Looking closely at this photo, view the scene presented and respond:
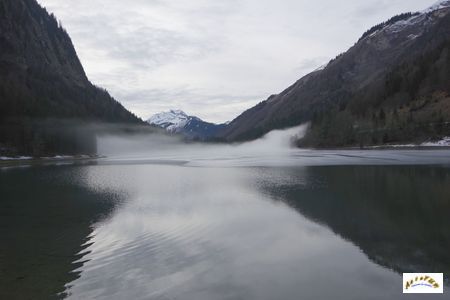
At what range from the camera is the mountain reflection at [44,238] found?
1207 cm

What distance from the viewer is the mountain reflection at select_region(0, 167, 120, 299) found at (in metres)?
12.1

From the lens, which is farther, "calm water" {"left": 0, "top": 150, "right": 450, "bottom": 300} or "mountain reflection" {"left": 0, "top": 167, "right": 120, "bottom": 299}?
"mountain reflection" {"left": 0, "top": 167, "right": 120, "bottom": 299}

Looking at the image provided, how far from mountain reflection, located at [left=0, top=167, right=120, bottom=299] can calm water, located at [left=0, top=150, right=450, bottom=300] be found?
74mm

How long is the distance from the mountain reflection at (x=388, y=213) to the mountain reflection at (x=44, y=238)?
39.4 ft

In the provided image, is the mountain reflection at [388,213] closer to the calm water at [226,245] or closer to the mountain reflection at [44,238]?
the calm water at [226,245]

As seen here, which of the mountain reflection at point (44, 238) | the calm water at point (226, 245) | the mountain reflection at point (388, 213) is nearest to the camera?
the calm water at point (226, 245)

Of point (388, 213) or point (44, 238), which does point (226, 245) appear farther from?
point (388, 213)

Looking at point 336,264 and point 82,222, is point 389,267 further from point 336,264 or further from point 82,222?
point 82,222

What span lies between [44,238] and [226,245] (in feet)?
31.2

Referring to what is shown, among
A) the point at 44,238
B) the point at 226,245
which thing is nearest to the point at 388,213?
the point at 226,245

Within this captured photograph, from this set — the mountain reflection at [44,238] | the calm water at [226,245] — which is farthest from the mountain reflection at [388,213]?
the mountain reflection at [44,238]

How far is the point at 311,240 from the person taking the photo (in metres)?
16.8

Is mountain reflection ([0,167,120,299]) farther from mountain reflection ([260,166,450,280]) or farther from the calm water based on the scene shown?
mountain reflection ([260,166,450,280])

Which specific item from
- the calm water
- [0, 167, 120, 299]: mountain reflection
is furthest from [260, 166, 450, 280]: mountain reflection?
[0, 167, 120, 299]: mountain reflection
